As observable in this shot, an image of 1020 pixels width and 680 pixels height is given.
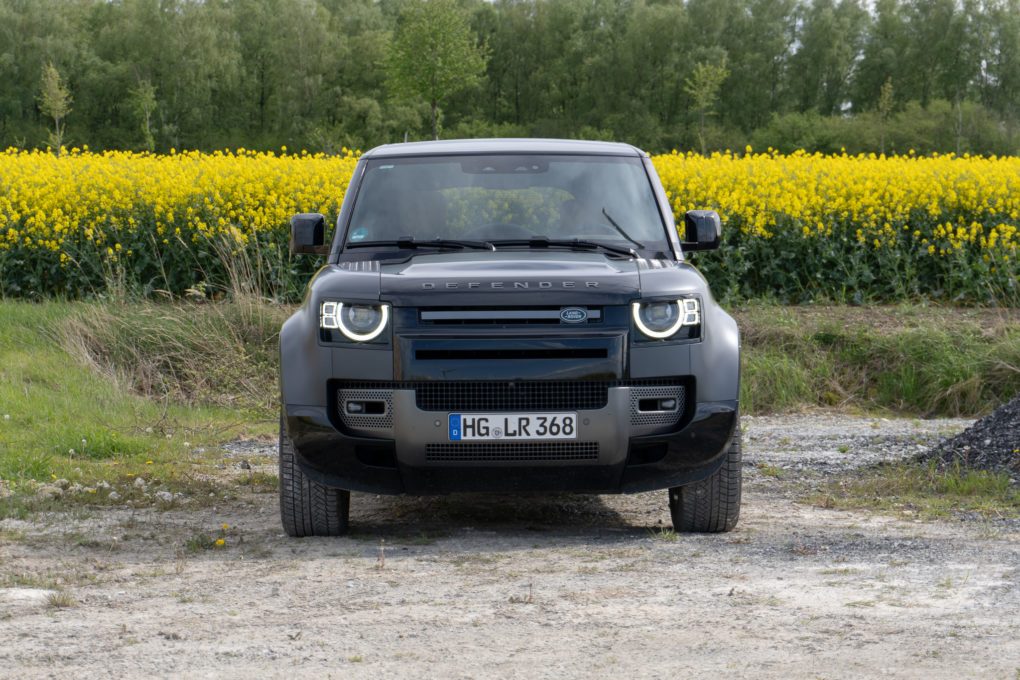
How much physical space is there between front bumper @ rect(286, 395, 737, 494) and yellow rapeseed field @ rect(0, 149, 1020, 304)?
25.1ft

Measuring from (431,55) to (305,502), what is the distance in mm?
49595

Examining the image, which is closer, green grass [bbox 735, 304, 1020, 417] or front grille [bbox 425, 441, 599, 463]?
front grille [bbox 425, 441, 599, 463]

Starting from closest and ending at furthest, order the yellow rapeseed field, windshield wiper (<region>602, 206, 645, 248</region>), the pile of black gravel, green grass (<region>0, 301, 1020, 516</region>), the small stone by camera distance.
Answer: windshield wiper (<region>602, 206, 645, 248</region>)
the small stone
the pile of black gravel
green grass (<region>0, 301, 1020, 516</region>)
the yellow rapeseed field

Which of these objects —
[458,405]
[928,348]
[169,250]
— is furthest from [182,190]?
[458,405]

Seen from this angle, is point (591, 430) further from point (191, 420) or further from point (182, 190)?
point (182, 190)

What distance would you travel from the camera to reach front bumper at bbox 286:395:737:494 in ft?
19.6

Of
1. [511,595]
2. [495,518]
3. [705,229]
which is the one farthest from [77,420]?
[511,595]

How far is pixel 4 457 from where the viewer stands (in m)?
8.72

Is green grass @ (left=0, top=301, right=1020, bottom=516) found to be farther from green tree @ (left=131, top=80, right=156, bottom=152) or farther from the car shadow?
green tree @ (left=131, top=80, right=156, bottom=152)

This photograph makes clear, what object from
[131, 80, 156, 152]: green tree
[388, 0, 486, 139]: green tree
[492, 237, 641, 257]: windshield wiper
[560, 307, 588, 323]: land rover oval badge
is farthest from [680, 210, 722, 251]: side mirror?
[131, 80, 156, 152]: green tree

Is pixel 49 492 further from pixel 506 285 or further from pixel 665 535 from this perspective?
pixel 665 535

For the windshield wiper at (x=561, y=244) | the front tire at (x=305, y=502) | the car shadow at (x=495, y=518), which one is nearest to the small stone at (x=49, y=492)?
the car shadow at (x=495, y=518)

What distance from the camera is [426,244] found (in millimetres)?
6836

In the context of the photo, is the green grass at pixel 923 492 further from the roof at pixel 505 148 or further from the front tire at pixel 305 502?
the front tire at pixel 305 502
